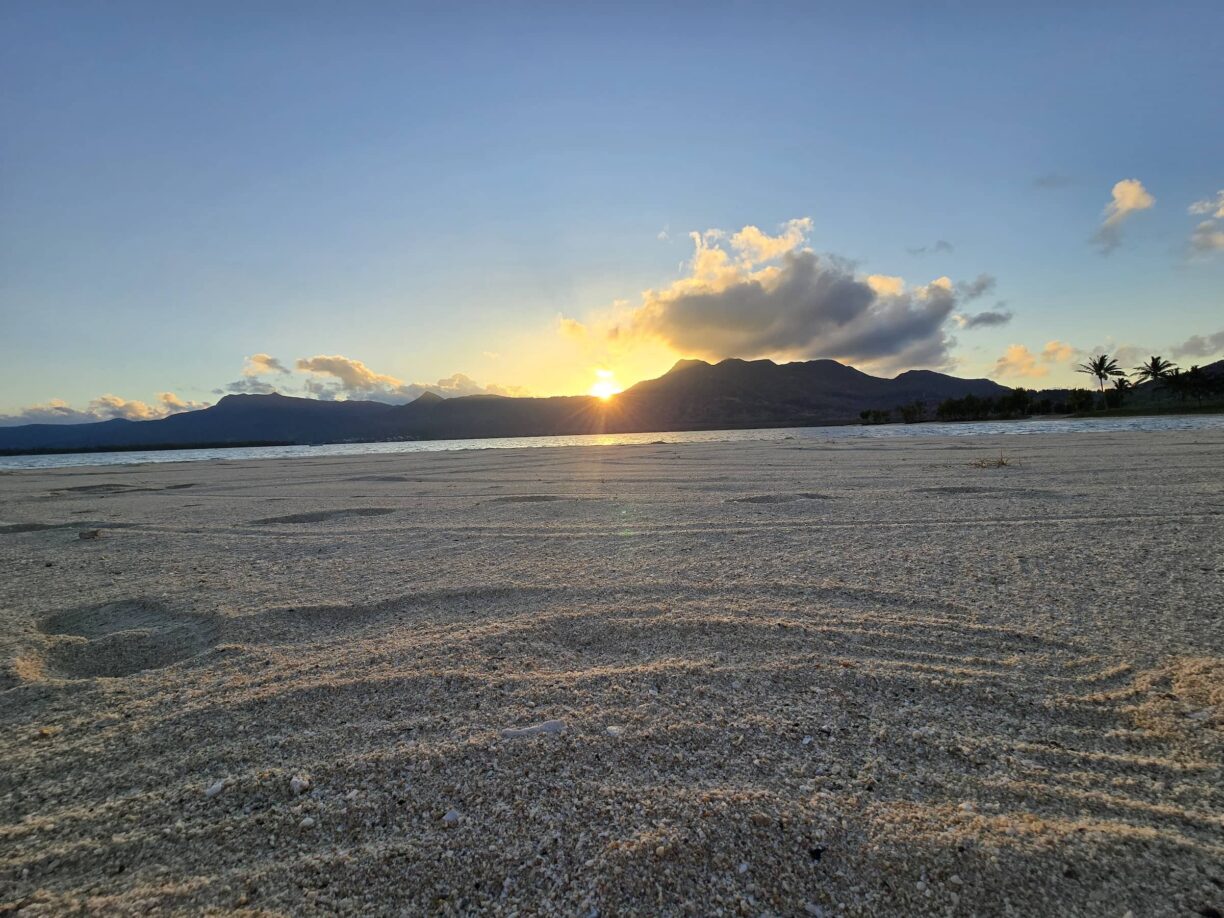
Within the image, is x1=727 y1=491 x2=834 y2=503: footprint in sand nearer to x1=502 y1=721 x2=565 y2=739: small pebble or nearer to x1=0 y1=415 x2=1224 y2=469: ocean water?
x1=502 y1=721 x2=565 y2=739: small pebble

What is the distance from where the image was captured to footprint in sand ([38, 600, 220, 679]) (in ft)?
11.0

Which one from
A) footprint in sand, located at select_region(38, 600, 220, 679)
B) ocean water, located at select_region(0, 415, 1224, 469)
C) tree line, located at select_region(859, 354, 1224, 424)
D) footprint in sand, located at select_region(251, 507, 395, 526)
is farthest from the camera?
tree line, located at select_region(859, 354, 1224, 424)

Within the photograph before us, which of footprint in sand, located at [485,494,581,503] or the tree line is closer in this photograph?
footprint in sand, located at [485,494,581,503]

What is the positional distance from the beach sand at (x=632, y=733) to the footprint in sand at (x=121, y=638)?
0.03m

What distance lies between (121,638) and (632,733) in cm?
360

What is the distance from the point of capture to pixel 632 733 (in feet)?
7.72

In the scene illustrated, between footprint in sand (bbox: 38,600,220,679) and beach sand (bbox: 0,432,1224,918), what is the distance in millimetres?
27

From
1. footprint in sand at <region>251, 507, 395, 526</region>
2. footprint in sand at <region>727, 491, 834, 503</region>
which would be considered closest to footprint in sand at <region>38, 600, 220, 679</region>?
footprint in sand at <region>251, 507, 395, 526</region>

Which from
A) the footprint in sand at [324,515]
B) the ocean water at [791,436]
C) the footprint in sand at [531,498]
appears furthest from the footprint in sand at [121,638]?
the ocean water at [791,436]

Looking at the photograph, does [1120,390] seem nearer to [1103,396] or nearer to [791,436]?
[1103,396]

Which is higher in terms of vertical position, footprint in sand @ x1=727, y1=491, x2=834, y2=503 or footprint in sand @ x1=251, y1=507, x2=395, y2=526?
footprint in sand @ x1=727, y1=491, x2=834, y2=503

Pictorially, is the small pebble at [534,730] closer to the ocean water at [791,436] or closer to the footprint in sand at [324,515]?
the footprint in sand at [324,515]

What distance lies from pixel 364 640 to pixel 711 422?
583 feet

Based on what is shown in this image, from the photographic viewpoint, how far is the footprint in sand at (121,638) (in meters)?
3.35
